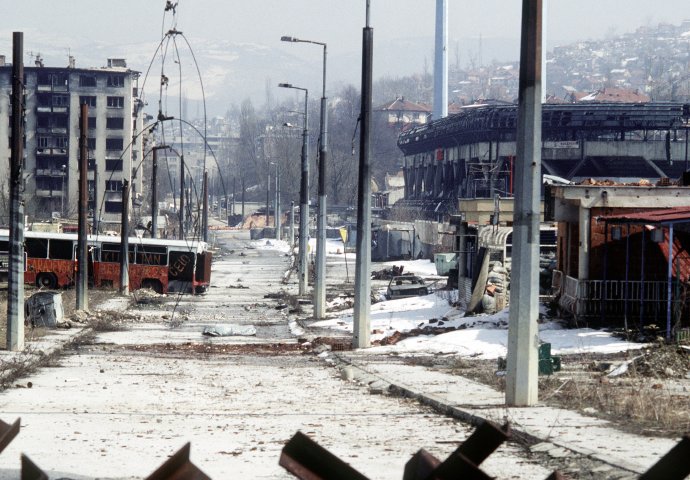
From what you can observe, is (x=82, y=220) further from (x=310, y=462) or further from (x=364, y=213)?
Result: (x=310, y=462)

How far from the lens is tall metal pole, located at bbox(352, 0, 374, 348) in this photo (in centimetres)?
2703

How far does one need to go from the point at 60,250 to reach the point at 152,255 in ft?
13.9

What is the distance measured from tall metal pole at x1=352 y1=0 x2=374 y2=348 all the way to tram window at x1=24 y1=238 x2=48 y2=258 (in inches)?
1195

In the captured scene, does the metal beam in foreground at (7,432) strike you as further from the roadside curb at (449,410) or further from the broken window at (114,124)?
the broken window at (114,124)

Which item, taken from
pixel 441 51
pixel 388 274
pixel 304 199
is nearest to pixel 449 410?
pixel 304 199

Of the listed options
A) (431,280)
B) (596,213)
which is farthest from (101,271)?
(596,213)

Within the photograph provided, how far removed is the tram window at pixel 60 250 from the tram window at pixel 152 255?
326cm

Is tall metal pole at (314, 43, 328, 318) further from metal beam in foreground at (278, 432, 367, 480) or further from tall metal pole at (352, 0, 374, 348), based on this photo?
metal beam in foreground at (278, 432, 367, 480)

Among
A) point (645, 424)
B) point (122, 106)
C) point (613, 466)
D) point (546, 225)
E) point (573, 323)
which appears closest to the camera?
point (613, 466)

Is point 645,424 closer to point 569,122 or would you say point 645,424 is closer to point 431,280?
point 431,280

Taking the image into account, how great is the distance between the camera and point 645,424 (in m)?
11.7

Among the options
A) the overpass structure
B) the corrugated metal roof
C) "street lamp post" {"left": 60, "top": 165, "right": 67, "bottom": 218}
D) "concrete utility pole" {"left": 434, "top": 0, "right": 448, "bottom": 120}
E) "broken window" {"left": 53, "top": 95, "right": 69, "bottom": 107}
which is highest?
"concrete utility pole" {"left": 434, "top": 0, "right": 448, "bottom": 120}

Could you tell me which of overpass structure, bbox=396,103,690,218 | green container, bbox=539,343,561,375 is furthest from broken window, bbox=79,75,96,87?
green container, bbox=539,343,561,375

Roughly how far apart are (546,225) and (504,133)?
2180 inches
